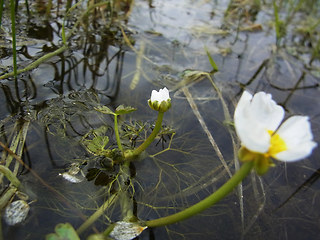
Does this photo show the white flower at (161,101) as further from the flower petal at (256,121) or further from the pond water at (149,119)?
the flower petal at (256,121)

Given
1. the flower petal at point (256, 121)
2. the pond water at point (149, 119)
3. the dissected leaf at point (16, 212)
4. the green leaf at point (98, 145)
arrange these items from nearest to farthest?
1. the flower petal at point (256, 121)
2. the dissected leaf at point (16, 212)
3. the pond water at point (149, 119)
4. the green leaf at point (98, 145)

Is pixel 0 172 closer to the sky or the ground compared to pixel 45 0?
closer to the ground

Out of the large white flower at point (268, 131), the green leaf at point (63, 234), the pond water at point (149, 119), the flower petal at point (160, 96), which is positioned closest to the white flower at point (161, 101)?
the flower petal at point (160, 96)

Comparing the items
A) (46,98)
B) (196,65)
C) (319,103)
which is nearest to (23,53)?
(46,98)

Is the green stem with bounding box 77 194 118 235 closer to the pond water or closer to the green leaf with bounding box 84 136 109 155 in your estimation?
the pond water

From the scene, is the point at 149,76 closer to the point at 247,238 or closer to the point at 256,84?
the point at 256,84

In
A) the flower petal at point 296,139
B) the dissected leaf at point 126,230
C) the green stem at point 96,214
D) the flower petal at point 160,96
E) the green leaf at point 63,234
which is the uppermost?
the flower petal at point 296,139

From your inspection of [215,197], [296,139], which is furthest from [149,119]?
[296,139]

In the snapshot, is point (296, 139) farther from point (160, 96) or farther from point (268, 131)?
point (160, 96)
